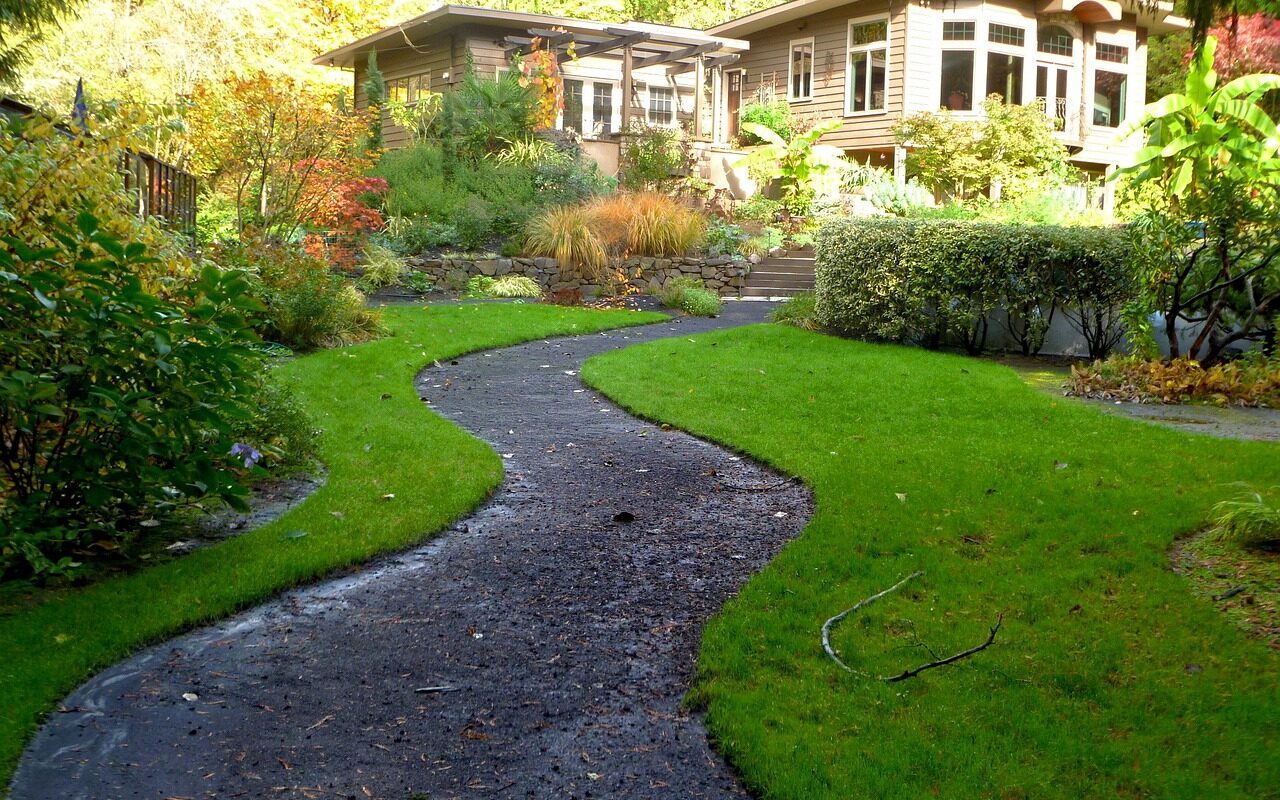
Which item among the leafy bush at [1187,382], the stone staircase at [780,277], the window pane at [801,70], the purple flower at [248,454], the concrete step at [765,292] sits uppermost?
the window pane at [801,70]

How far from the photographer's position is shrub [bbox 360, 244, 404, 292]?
54.0ft

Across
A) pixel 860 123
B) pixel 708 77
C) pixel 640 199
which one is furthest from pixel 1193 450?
pixel 708 77

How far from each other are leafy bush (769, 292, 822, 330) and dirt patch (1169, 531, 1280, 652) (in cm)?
903

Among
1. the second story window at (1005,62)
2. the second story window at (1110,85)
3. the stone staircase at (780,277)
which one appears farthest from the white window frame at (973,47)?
the stone staircase at (780,277)

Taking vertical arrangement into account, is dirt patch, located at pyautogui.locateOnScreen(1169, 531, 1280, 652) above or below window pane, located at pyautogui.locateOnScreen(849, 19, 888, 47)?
below

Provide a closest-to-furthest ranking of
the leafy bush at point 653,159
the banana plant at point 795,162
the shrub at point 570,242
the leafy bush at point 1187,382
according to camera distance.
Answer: the leafy bush at point 1187,382, the shrub at point 570,242, the leafy bush at point 653,159, the banana plant at point 795,162

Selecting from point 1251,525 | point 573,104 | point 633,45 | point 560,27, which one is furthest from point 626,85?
point 1251,525

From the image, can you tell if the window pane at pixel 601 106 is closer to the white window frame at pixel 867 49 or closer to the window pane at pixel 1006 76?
the white window frame at pixel 867 49

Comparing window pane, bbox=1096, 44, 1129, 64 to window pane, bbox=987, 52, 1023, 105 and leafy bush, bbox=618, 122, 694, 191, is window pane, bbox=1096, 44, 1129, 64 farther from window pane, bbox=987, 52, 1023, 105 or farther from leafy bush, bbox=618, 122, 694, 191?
leafy bush, bbox=618, 122, 694, 191

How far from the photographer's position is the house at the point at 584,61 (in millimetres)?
24625

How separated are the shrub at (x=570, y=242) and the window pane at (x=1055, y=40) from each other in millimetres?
15111

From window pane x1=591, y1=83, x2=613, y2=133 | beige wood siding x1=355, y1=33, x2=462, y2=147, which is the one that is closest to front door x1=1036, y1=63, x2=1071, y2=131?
window pane x1=591, y1=83, x2=613, y2=133

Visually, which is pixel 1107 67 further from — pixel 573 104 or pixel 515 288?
pixel 515 288

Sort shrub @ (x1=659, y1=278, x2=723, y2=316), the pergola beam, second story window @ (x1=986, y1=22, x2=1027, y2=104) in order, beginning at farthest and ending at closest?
the pergola beam → second story window @ (x1=986, y1=22, x2=1027, y2=104) → shrub @ (x1=659, y1=278, x2=723, y2=316)
